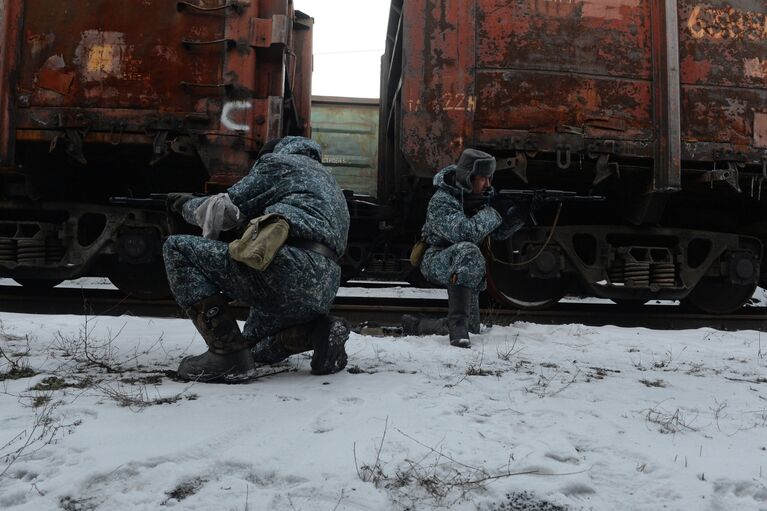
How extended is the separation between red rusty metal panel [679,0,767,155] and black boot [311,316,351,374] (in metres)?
3.71

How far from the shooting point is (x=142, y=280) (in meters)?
5.19

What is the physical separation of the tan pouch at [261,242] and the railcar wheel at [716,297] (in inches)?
198

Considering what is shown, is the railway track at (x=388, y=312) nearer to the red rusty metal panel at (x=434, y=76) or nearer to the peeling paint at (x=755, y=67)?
the red rusty metal panel at (x=434, y=76)

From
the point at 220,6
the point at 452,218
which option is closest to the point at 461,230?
the point at 452,218

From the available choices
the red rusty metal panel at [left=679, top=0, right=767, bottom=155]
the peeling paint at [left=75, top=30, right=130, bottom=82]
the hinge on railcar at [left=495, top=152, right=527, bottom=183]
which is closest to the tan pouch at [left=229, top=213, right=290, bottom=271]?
the hinge on railcar at [left=495, top=152, right=527, bottom=183]

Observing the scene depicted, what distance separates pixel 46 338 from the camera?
3.45 metres

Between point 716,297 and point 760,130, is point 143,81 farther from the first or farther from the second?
point 716,297

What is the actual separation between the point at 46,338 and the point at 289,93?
3.24m

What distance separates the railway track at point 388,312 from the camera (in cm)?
498

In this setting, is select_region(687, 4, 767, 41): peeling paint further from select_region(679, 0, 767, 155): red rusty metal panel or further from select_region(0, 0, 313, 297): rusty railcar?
select_region(0, 0, 313, 297): rusty railcar

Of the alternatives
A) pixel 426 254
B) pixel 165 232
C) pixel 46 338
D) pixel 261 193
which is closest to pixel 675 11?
pixel 426 254

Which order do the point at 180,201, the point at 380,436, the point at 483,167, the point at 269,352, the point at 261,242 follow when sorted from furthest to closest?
the point at 483,167
the point at 269,352
the point at 180,201
the point at 261,242
the point at 380,436

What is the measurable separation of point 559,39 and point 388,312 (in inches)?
118

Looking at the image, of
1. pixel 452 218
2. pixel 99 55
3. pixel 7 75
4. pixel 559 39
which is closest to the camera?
pixel 452 218
